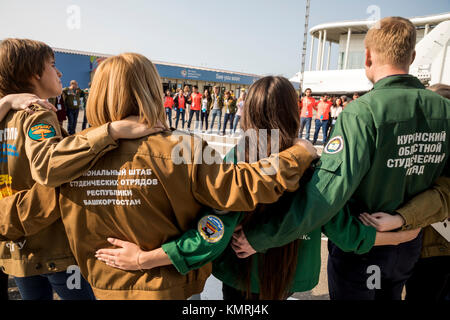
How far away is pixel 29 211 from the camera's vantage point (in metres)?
1.37

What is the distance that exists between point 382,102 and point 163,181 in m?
1.16

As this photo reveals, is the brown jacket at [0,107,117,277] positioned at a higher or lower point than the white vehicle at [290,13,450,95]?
lower

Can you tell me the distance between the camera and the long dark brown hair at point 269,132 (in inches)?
59.3

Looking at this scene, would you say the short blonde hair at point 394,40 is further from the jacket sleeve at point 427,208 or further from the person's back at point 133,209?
the person's back at point 133,209

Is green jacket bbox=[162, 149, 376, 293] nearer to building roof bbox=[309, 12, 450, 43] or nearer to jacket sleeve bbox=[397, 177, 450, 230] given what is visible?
jacket sleeve bbox=[397, 177, 450, 230]

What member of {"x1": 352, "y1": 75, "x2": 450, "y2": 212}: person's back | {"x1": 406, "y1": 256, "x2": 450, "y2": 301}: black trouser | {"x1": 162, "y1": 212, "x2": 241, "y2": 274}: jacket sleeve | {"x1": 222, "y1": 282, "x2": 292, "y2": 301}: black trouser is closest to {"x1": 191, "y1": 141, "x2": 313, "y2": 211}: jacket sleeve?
{"x1": 162, "y1": 212, "x2": 241, "y2": 274}: jacket sleeve

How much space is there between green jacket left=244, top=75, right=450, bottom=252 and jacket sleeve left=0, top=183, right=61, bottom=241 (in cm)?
98

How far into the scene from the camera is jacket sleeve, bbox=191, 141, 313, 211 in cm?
122

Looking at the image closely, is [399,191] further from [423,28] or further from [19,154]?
[423,28]

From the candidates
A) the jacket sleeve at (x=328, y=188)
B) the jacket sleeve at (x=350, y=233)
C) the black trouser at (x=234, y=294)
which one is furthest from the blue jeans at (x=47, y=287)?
the jacket sleeve at (x=350, y=233)

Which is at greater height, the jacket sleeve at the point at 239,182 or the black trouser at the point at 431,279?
the jacket sleeve at the point at 239,182

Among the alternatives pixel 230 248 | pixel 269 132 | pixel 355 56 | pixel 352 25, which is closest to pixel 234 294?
pixel 230 248

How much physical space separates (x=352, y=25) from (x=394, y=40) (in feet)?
147
